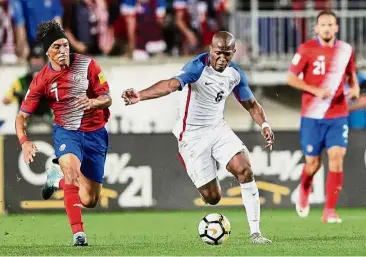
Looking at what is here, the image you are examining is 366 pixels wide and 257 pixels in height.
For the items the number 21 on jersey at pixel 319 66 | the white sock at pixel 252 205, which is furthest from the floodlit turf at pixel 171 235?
the number 21 on jersey at pixel 319 66

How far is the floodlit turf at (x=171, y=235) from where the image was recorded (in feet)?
37.8

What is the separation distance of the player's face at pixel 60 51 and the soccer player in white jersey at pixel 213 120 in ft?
3.81

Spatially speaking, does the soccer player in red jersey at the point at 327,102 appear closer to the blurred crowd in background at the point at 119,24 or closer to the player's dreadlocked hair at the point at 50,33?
the player's dreadlocked hair at the point at 50,33

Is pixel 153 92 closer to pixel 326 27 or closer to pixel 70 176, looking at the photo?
pixel 70 176

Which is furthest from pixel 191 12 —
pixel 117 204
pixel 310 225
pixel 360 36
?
pixel 310 225

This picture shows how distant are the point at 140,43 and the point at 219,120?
28.5 feet

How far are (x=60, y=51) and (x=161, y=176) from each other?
6148 millimetres

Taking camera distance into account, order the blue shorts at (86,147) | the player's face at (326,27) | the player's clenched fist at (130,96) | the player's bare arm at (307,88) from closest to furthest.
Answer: the player's clenched fist at (130,96) → the blue shorts at (86,147) → the player's bare arm at (307,88) → the player's face at (326,27)

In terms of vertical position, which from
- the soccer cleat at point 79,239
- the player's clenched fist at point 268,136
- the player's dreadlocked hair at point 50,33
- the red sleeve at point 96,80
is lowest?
the soccer cleat at point 79,239

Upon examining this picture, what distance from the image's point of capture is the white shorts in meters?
12.7

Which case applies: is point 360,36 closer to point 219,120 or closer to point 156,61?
point 156,61

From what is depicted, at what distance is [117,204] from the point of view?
712 inches

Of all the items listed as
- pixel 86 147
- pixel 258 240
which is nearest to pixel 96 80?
pixel 86 147

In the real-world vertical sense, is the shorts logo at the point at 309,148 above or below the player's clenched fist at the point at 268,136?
below
